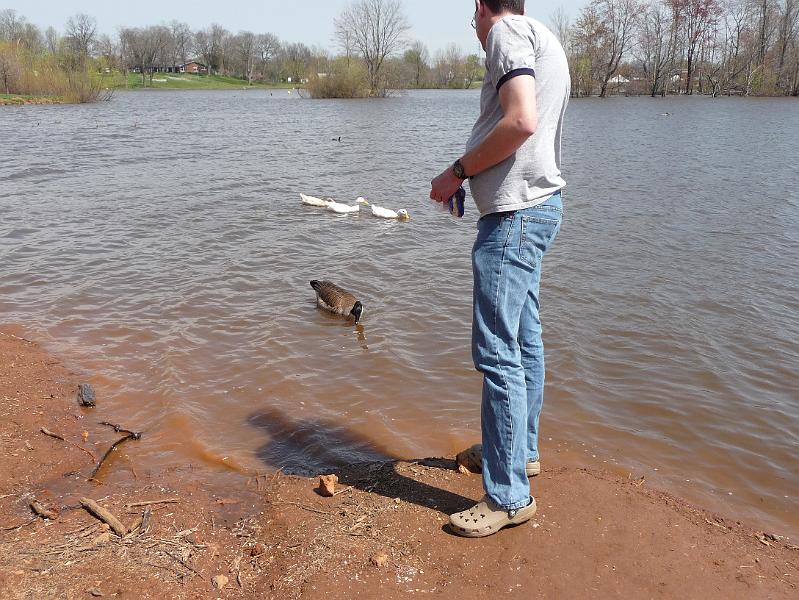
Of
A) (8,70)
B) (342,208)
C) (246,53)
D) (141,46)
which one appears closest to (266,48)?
(246,53)

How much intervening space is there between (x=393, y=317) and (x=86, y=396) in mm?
3271

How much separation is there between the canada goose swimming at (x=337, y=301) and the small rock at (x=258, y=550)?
417 centimetres

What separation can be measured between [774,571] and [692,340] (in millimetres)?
3677

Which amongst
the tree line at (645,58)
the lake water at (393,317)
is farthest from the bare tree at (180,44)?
the lake water at (393,317)

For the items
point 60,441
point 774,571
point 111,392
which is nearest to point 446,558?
point 774,571

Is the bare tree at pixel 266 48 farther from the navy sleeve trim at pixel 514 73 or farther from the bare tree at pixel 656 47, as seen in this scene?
the navy sleeve trim at pixel 514 73

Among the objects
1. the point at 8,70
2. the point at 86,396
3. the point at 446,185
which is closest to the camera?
the point at 446,185

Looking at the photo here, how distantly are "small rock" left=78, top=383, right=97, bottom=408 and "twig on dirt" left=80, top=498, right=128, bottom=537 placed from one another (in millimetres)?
1756

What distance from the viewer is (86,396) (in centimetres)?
484

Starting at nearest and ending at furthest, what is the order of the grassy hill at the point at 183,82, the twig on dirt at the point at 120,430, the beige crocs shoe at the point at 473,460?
the beige crocs shoe at the point at 473,460 < the twig on dirt at the point at 120,430 < the grassy hill at the point at 183,82

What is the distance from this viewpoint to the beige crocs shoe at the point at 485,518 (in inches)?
111

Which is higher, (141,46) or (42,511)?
(141,46)

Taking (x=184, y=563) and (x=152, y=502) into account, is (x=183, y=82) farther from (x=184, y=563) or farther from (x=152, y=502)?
(x=184, y=563)

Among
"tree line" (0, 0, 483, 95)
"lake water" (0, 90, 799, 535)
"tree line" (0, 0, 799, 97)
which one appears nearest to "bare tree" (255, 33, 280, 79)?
"tree line" (0, 0, 483, 95)
